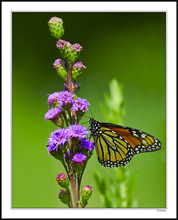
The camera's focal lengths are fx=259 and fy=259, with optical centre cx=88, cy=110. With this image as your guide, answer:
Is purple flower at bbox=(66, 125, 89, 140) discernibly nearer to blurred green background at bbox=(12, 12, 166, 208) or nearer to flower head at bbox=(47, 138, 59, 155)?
flower head at bbox=(47, 138, 59, 155)

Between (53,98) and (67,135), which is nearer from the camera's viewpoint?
(67,135)

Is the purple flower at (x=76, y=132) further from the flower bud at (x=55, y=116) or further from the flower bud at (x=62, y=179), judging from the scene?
the flower bud at (x=62, y=179)

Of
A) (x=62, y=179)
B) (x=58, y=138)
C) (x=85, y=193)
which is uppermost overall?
(x=58, y=138)

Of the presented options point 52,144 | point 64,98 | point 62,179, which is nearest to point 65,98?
point 64,98

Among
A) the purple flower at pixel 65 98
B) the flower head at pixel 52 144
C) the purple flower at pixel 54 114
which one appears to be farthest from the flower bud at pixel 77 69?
the flower head at pixel 52 144

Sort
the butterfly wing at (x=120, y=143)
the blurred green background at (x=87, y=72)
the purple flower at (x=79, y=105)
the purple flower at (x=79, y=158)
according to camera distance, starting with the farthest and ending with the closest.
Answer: the blurred green background at (x=87, y=72), the butterfly wing at (x=120, y=143), the purple flower at (x=79, y=105), the purple flower at (x=79, y=158)

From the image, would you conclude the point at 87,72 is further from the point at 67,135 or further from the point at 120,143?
the point at 67,135
